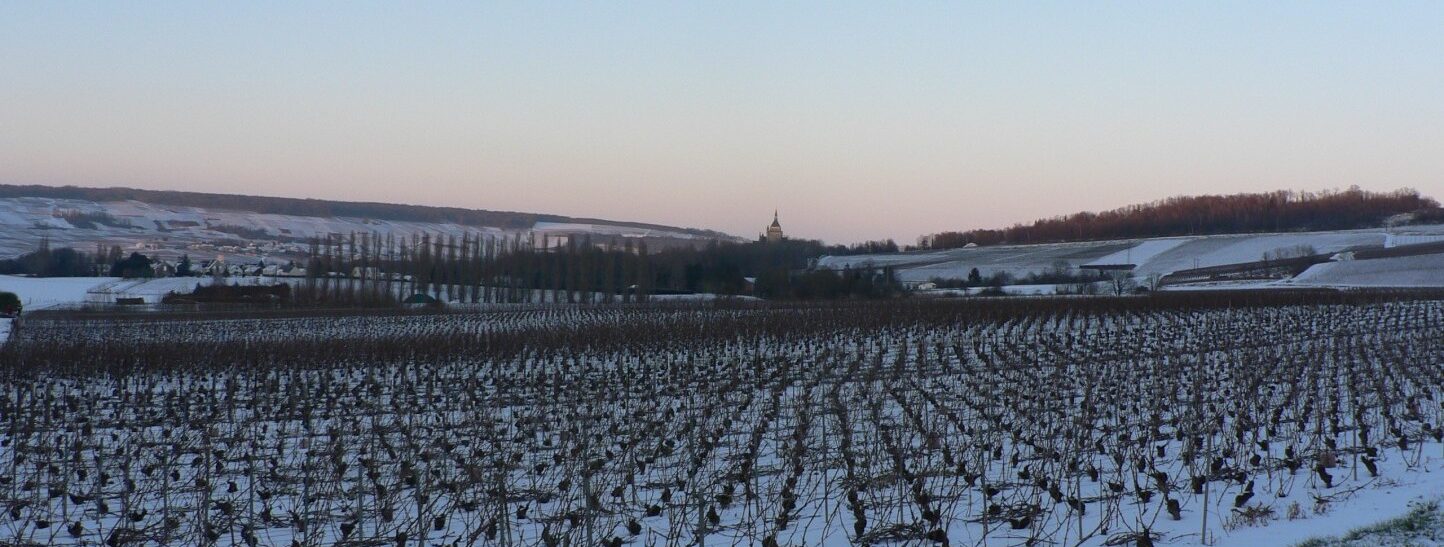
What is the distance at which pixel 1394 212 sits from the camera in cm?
11044

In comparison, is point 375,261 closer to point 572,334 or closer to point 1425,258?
point 572,334

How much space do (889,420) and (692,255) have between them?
247 feet

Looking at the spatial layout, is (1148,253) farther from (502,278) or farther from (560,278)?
(502,278)

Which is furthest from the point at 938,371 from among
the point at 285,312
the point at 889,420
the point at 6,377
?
the point at 285,312

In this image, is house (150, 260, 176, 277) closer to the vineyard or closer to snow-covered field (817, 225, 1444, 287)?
snow-covered field (817, 225, 1444, 287)

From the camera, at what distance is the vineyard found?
300 inches

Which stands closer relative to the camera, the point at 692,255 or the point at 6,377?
the point at 6,377

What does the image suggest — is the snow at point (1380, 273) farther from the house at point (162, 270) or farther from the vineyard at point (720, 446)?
the house at point (162, 270)

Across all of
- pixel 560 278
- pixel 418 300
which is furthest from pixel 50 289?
pixel 560 278

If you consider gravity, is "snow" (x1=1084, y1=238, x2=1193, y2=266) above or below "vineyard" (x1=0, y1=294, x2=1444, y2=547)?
above

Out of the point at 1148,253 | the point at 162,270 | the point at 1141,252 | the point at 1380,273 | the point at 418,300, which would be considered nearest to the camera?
the point at 418,300

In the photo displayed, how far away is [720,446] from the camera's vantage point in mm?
11195

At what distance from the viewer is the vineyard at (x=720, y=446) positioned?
7.62 metres

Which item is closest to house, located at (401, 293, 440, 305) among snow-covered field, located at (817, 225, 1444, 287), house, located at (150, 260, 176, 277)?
snow-covered field, located at (817, 225, 1444, 287)
